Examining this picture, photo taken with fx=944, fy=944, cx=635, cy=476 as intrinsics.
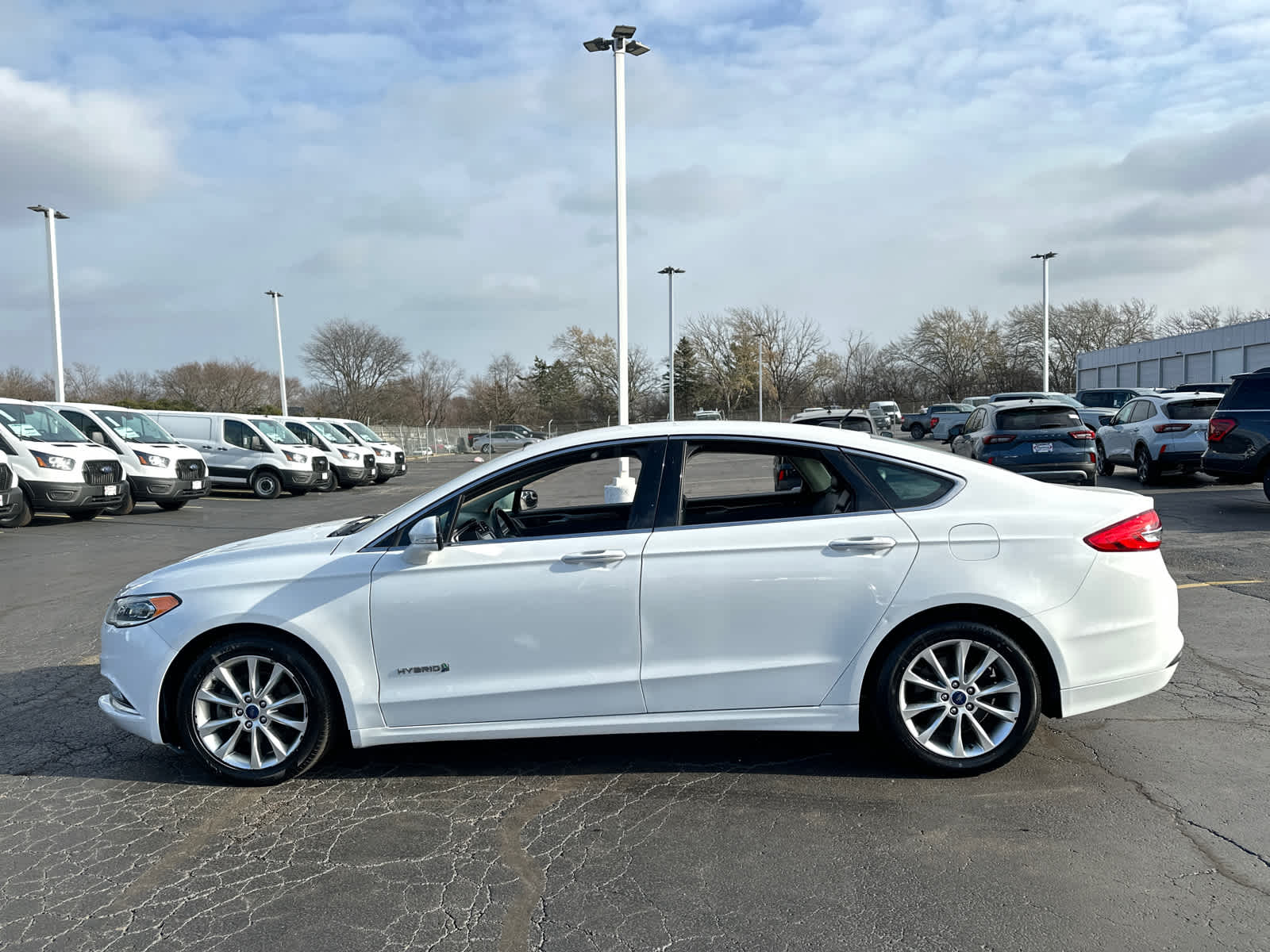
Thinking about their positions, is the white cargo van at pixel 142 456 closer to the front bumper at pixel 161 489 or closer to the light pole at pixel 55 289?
the front bumper at pixel 161 489

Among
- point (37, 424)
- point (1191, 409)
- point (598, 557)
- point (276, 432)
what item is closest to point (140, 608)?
point (598, 557)

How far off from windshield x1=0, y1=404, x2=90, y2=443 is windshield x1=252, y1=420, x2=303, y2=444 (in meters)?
6.85

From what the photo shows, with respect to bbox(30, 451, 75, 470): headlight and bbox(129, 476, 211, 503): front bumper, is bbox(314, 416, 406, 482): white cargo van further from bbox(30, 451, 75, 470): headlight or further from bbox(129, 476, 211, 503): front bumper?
bbox(30, 451, 75, 470): headlight

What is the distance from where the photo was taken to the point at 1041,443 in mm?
14234

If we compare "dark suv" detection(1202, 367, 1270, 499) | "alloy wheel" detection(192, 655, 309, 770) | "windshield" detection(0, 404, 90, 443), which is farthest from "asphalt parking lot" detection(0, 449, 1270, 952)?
"windshield" detection(0, 404, 90, 443)

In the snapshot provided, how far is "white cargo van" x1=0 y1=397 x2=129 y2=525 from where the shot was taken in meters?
15.4

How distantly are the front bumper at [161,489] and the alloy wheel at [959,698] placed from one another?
1706 centimetres

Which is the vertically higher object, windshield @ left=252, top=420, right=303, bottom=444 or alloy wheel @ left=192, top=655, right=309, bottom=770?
windshield @ left=252, top=420, right=303, bottom=444

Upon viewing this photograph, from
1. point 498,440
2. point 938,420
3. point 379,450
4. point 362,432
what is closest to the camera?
point 379,450

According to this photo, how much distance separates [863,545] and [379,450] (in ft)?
89.6

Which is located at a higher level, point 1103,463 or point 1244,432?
point 1244,432

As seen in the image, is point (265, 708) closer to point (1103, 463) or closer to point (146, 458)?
point (146, 458)

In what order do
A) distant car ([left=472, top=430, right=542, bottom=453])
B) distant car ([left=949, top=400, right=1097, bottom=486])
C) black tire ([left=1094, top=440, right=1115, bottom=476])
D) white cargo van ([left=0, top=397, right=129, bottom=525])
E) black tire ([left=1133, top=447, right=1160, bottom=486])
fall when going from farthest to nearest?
distant car ([left=472, top=430, right=542, bottom=453])
black tire ([left=1094, top=440, right=1115, bottom=476])
black tire ([left=1133, top=447, right=1160, bottom=486])
white cargo van ([left=0, top=397, right=129, bottom=525])
distant car ([left=949, top=400, right=1097, bottom=486])

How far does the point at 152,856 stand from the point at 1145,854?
371 cm
